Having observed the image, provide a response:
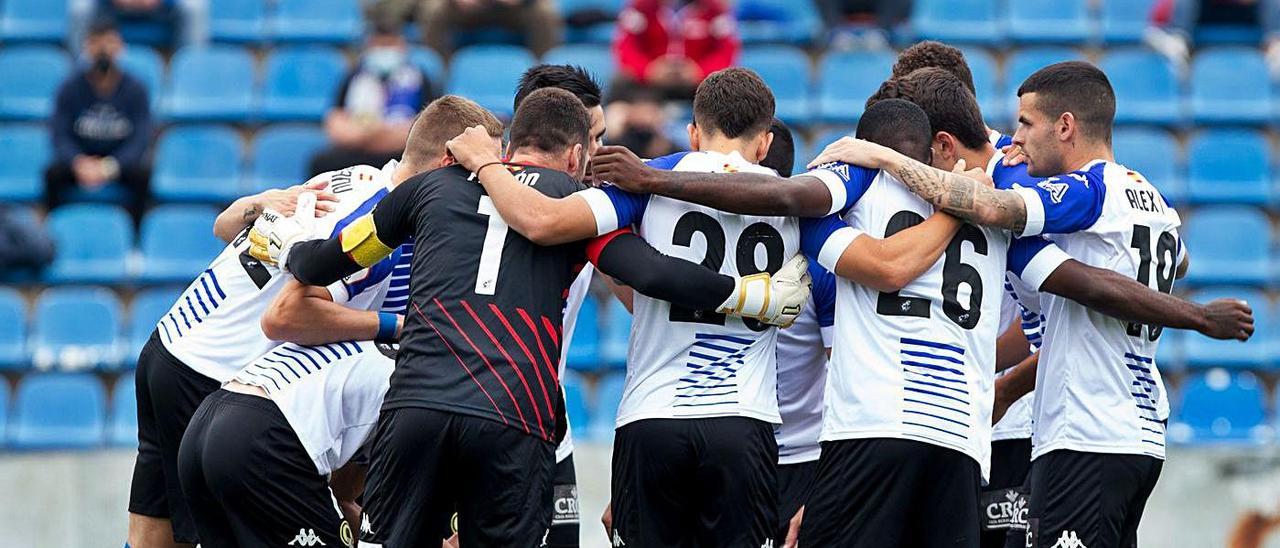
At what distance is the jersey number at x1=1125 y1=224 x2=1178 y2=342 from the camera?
7.10 meters

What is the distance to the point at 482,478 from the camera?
6.58 metres

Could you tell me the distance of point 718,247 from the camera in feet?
22.5

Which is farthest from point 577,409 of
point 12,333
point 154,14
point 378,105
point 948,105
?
point 154,14

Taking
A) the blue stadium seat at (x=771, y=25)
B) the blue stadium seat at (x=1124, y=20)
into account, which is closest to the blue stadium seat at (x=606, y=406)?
the blue stadium seat at (x=771, y=25)

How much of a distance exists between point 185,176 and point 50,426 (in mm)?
2839

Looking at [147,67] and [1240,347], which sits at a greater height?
[147,67]

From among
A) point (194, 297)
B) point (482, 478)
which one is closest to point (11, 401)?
point (194, 297)

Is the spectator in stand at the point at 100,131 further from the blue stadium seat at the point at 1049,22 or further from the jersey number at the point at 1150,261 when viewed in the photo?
the jersey number at the point at 1150,261

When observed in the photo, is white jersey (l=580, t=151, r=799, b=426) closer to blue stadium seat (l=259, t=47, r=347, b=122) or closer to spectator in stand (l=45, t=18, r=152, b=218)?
spectator in stand (l=45, t=18, r=152, b=218)

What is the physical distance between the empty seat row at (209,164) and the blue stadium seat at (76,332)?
1.51m

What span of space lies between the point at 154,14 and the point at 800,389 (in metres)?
11.0

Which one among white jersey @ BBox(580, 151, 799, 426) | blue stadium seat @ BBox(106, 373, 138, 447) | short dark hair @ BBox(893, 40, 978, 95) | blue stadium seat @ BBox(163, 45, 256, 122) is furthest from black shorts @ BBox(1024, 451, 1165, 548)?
blue stadium seat @ BBox(163, 45, 256, 122)

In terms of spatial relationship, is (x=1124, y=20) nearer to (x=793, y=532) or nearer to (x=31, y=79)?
(x=793, y=532)

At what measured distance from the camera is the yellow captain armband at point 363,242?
6.87 m
